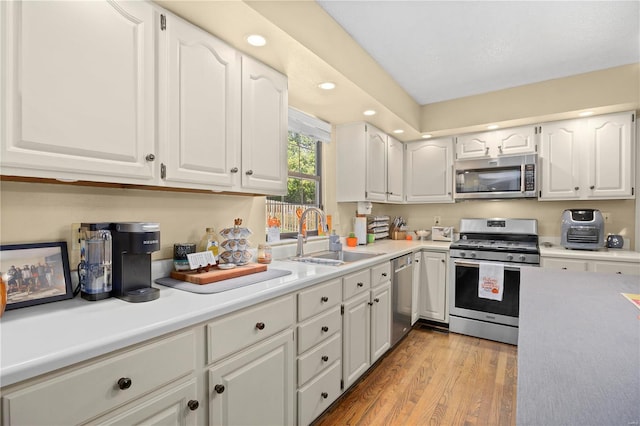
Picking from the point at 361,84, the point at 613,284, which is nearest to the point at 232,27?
the point at 361,84

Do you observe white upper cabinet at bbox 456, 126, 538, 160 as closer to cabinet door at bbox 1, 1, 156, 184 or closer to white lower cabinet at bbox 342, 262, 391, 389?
white lower cabinet at bbox 342, 262, 391, 389

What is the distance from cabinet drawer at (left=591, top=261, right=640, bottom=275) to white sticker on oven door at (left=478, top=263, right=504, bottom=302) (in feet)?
2.25

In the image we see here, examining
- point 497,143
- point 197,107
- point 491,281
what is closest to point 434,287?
point 491,281

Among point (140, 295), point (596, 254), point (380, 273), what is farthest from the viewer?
point (596, 254)

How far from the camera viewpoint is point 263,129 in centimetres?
192

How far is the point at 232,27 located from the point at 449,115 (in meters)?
2.60

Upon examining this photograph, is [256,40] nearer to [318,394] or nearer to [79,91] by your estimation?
[79,91]

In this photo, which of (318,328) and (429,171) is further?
(429,171)

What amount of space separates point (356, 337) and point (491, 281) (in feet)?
5.29

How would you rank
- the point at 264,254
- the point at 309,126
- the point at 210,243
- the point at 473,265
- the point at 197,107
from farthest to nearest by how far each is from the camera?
the point at 473,265
the point at 309,126
the point at 264,254
the point at 210,243
the point at 197,107

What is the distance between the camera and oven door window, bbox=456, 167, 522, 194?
3211 mm

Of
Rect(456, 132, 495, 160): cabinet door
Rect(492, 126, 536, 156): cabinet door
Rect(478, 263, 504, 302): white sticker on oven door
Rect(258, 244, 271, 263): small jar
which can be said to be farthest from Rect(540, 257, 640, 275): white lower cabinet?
Rect(258, 244, 271, 263): small jar

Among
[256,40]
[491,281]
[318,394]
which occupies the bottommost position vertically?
[318,394]

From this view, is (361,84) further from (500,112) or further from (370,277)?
(500,112)
